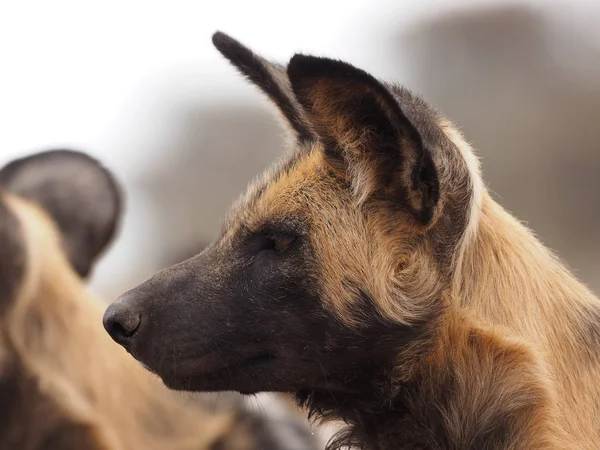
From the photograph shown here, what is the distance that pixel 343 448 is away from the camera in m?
2.79

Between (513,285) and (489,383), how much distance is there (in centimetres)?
30

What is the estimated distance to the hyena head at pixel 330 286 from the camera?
2.43m

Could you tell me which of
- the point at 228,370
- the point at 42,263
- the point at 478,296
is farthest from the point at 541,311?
the point at 42,263

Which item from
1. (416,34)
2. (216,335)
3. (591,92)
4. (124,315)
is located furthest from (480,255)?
(591,92)

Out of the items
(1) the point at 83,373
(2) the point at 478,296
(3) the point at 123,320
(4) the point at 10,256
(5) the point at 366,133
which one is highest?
(5) the point at 366,133

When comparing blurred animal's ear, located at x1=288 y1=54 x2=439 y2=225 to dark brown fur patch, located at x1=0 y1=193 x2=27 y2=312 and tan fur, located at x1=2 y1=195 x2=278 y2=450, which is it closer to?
tan fur, located at x1=2 y1=195 x2=278 y2=450

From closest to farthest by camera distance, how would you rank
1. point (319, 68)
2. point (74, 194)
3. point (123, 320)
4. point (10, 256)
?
point (319, 68) < point (123, 320) < point (10, 256) < point (74, 194)

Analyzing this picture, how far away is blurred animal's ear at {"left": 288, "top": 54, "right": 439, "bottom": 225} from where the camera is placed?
2295 millimetres

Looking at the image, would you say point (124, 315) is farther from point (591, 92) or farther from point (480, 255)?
point (591, 92)

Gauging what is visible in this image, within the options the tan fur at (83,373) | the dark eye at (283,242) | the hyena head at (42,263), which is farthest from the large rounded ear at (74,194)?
the dark eye at (283,242)

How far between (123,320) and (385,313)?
2.36ft

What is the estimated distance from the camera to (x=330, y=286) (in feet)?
8.03

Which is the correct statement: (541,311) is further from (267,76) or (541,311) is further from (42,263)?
(42,263)

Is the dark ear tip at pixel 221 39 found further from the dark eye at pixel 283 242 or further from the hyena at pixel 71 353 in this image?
the hyena at pixel 71 353
